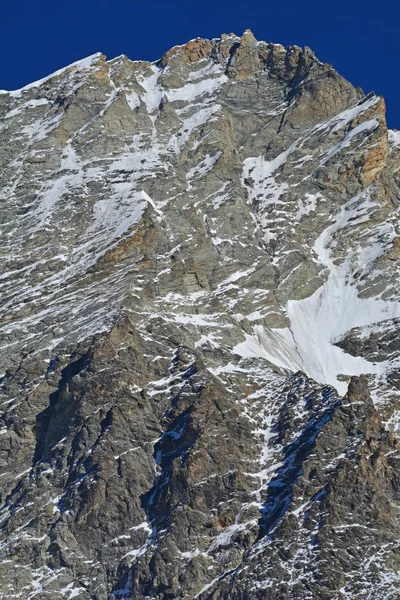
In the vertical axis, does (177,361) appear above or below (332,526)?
above

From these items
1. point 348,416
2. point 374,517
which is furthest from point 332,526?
point 348,416

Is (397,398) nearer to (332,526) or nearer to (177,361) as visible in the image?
(177,361)

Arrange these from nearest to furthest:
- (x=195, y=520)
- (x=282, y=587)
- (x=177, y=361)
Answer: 1. (x=282, y=587)
2. (x=195, y=520)
3. (x=177, y=361)

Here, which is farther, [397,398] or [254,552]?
[397,398]

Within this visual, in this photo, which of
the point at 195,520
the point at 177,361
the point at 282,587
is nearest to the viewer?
the point at 282,587

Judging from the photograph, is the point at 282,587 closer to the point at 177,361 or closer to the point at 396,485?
the point at 396,485

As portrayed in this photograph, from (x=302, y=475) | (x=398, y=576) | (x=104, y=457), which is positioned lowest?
(x=398, y=576)

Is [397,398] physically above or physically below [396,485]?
above

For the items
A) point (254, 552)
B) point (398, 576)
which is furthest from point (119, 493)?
point (398, 576)

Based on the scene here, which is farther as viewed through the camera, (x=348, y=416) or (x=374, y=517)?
(x=348, y=416)
